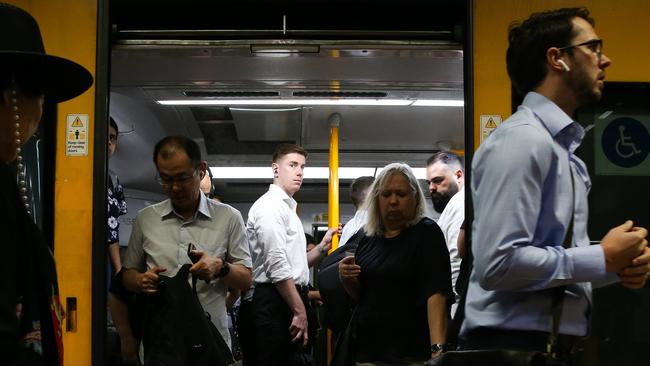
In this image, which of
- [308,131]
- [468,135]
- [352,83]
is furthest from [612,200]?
[308,131]

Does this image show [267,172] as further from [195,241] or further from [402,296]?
[402,296]

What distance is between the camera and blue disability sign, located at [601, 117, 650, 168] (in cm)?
393

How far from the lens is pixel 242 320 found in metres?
5.48

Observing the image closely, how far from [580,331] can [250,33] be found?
2.77 metres

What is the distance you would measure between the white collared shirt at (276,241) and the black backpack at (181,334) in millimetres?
1786

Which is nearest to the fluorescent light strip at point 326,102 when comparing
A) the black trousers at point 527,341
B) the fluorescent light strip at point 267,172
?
the fluorescent light strip at point 267,172

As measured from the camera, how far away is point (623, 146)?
394cm

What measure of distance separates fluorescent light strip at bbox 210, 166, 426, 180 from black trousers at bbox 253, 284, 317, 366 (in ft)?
19.2

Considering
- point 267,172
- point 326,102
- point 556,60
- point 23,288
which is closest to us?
point 23,288

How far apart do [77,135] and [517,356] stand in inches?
103

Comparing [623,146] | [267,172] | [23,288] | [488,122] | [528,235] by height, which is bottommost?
[23,288]

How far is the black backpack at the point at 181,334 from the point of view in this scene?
3.44 meters

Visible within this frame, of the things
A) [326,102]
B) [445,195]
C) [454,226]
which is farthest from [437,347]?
[326,102]

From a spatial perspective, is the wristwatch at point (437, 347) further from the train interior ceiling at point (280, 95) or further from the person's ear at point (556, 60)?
the person's ear at point (556, 60)
